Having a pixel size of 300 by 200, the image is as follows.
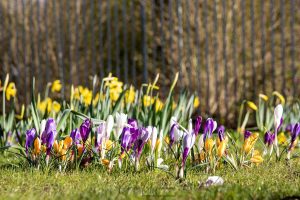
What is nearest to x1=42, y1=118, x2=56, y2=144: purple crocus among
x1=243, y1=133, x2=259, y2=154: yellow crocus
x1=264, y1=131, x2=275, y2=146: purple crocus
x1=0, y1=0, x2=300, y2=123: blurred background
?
x1=243, y1=133, x2=259, y2=154: yellow crocus

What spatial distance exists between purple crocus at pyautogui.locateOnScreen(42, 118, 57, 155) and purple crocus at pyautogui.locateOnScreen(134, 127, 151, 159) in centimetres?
44

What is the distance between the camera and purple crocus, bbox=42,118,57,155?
12.2 feet

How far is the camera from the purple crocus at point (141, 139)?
364 cm

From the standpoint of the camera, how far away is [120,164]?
12.4 ft

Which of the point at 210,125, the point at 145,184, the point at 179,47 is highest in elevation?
the point at 179,47

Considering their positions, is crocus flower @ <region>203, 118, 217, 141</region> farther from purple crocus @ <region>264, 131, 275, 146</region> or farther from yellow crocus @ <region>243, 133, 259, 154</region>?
purple crocus @ <region>264, 131, 275, 146</region>

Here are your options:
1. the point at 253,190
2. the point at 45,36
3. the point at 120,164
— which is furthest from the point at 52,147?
the point at 45,36

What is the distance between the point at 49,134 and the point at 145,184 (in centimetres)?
66

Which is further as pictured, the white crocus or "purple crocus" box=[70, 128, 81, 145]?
"purple crocus" box=[70, 128, 81, 145]

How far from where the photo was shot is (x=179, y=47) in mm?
8797

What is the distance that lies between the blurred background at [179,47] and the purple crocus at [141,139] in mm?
4772

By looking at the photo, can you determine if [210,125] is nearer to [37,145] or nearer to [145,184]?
[145,184]

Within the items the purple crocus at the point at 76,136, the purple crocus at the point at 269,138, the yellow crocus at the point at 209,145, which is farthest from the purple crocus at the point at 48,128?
the purple crocus at the point at 269,138

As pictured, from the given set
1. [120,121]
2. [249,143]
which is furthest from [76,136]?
[249,143]
